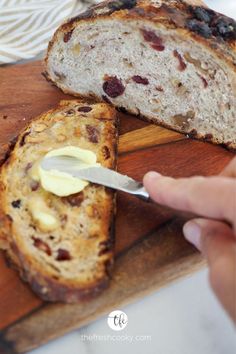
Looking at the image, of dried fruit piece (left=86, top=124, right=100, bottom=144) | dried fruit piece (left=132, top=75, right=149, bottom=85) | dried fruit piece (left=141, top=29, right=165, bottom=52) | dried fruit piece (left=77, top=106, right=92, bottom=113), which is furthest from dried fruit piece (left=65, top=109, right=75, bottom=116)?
dried fruit piece (left=141, top=29, right=165, bottom=52)

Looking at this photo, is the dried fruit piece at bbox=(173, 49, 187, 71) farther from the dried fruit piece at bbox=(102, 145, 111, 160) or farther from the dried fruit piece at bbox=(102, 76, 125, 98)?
the dried fruit piece at bbox=(102, 145, 111, 160)

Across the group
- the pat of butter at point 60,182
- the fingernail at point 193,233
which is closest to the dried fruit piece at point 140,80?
the pat of butter at point 60,182

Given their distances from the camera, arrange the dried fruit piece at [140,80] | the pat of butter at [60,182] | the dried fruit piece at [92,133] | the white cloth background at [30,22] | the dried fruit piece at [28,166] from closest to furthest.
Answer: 1. the pat of butter at [60,182]
2. the dried fruit piece at [28,166]
3. the dried fruit piece at [92,133]
4. the dried fruit piece at [140,80]
5. the white cloth background at [30,22]

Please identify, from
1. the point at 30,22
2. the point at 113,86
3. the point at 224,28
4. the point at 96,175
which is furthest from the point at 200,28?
the point at 30,22

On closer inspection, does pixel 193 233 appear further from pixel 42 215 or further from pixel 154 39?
pixel 154 39

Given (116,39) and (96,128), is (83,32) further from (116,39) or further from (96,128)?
(96,128)

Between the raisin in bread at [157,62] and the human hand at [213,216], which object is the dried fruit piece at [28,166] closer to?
the human hand at [213,216]
